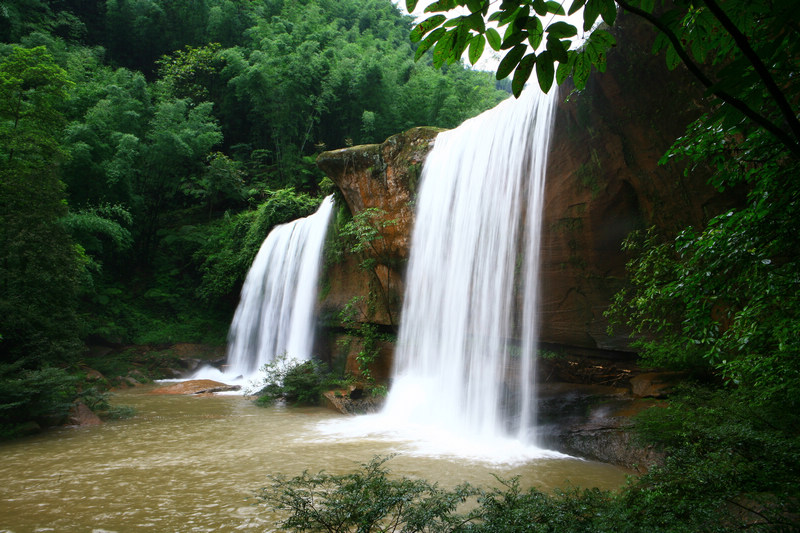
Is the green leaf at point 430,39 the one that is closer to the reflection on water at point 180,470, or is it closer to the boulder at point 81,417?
the reflection on water at point 180,470

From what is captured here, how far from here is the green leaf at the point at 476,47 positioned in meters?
1.41

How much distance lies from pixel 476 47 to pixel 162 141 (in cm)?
2358

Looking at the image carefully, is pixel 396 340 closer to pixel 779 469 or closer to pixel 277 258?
pixel 277 258

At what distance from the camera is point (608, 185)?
7.89 m

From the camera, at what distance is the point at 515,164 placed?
31.0ft

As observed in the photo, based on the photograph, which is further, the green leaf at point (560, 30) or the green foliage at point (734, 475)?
the green foliage at point (734, 475)

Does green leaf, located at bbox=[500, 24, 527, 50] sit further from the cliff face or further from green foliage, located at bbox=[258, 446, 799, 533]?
the cliff face

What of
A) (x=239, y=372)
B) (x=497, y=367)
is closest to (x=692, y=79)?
(x=497, y=367)

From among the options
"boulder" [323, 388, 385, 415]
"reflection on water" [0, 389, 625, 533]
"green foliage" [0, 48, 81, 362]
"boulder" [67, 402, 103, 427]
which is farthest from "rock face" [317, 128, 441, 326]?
"green foliage" [0, 48, 81, 362]

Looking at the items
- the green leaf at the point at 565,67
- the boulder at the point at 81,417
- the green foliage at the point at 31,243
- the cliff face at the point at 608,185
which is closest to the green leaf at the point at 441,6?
the green leaf at the point at 565,67

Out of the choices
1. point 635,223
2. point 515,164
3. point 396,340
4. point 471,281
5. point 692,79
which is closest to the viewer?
point 692,79

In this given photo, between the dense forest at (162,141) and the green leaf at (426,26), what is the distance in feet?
36.8

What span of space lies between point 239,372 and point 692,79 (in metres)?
16.9

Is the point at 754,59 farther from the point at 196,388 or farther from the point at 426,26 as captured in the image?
the point at 196,388
